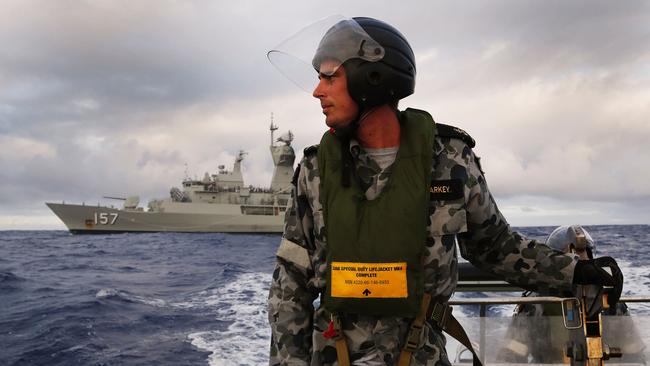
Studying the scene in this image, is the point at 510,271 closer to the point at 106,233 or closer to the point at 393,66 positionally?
the point at 393,66

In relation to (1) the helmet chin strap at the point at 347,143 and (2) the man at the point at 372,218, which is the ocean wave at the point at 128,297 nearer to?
(2) the man at the point at 372,218

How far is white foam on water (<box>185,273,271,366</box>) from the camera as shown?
718 cm

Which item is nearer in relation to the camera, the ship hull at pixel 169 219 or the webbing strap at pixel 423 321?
the webbing strap at pixel 423 321

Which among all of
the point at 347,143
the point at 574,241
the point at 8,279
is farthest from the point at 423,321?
the point at 8,279

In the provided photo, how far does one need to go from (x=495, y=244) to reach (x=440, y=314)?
1.09 feet

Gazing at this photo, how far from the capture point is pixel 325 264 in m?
1.51

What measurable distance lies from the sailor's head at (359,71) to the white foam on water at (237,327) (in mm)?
5984

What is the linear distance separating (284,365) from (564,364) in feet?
4.16

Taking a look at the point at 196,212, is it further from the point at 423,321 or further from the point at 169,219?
the point at 423,321

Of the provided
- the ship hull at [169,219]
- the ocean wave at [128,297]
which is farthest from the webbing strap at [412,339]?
the ship hull at [169,219]

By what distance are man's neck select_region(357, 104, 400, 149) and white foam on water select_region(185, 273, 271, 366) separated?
5927mm

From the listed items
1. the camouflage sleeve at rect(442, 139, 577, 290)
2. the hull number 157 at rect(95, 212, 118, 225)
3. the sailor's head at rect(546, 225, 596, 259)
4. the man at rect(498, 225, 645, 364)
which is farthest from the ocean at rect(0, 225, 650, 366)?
the hull number 157 at rect(95, 212, 118, 225)

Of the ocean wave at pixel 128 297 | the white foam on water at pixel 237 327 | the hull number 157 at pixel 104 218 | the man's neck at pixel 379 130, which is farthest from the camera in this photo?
the hull number 157 at pixel 104 218

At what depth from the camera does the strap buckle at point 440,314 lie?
149 centimetres
